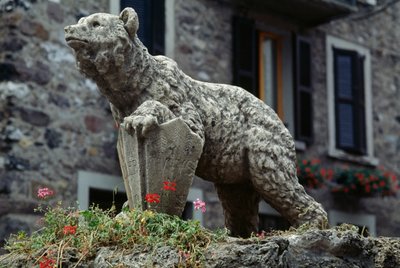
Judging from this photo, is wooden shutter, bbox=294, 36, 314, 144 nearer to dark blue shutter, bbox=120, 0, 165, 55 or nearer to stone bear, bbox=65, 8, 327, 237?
dark blue shutter, bbox=120, 0, 165, 55

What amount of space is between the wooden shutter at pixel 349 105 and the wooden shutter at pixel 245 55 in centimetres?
177

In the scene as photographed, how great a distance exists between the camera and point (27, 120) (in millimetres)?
9820

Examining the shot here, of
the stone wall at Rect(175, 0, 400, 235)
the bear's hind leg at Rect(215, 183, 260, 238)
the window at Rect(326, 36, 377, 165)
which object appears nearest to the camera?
the bear's hind leg at Rect(215, 183, 260, 238)

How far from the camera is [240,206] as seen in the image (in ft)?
17.0

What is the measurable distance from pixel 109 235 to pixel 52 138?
230 inches

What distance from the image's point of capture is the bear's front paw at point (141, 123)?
444cm

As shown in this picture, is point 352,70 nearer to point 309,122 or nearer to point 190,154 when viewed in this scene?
point 309,122

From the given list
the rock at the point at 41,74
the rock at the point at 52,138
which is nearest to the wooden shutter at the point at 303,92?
the rock at the point at 52,138

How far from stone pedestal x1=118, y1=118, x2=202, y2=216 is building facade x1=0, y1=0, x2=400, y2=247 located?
5.08m

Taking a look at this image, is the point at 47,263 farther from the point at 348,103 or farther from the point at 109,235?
the point at 348,103

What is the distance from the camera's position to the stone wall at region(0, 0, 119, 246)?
9.60 metres

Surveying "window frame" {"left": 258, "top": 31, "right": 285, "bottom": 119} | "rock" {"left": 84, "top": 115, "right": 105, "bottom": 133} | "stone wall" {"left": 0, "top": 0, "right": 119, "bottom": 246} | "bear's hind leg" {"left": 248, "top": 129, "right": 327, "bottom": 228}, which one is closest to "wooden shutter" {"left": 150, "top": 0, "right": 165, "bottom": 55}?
"stone wall" {"left": 0, "top": 0, "right": 119, "bottom": 246}

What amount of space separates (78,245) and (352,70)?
33.3ft

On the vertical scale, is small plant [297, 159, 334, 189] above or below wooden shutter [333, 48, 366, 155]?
below
